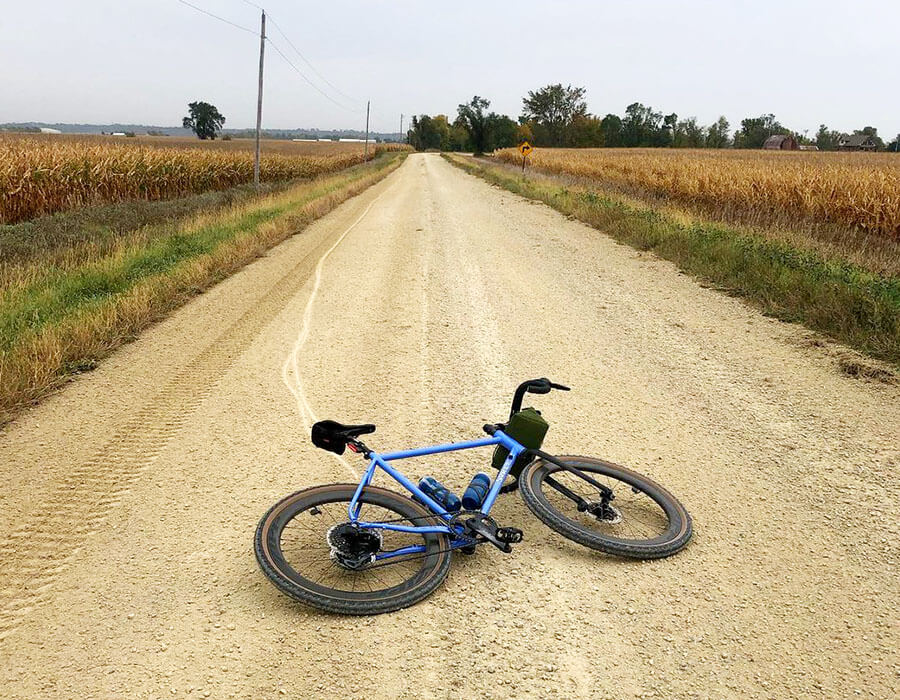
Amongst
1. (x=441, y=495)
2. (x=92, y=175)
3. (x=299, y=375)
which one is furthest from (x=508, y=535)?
(x=92, y=175)

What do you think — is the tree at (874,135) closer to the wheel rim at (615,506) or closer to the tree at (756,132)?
the tree at (756,132)

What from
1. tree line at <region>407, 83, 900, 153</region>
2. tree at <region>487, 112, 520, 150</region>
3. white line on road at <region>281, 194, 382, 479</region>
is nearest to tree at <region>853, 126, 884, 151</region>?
tree line at <region>407, 83, 900, 153</region>

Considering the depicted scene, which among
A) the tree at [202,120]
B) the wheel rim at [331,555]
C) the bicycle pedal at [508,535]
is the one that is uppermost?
the tree at [202,120]

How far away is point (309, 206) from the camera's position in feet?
58.0

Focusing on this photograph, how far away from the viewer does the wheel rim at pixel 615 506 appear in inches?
145

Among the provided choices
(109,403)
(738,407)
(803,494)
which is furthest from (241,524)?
(738,407)

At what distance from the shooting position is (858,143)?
9100 centimetres

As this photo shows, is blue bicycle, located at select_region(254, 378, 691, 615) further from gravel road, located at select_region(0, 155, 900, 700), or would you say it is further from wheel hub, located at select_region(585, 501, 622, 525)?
gravel road, located at select_region(0, 155, 900, 700)

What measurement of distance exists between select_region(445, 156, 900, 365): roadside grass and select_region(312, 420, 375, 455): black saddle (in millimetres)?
5918

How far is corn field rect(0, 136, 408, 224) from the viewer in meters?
14.0

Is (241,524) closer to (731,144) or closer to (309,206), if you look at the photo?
(309,206)

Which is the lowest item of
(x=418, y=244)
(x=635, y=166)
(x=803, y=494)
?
Result: (x=803, y=494)

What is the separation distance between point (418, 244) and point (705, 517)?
33.0 feet

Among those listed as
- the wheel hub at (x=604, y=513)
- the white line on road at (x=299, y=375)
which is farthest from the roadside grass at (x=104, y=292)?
the wheel hub at (x=604, y=513)
